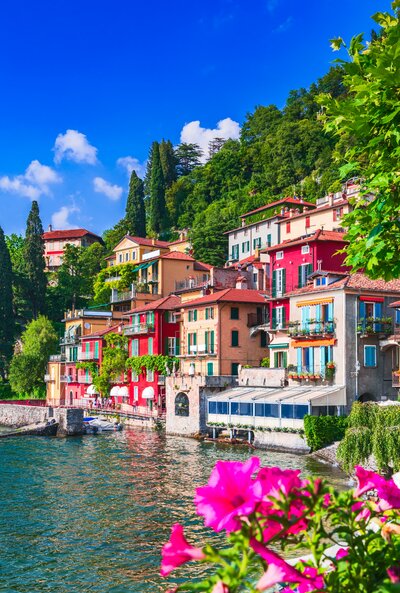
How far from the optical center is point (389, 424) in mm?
31656

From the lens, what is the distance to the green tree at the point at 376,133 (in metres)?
7.38

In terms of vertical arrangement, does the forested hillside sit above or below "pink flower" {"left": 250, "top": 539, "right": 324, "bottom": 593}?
above

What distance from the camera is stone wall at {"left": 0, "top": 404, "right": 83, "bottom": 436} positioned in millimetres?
52938

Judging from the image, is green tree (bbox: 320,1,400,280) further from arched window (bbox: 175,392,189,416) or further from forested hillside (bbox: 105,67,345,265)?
forested hillside (bbox: 105,67,345,265)

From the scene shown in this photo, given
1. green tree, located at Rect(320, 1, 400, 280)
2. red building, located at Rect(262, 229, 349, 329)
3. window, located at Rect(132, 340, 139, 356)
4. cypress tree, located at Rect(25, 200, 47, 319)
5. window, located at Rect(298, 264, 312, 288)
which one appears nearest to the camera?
green tree, located at Rect(320, 1, 400, 280)

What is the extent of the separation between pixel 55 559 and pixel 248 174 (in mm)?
96799

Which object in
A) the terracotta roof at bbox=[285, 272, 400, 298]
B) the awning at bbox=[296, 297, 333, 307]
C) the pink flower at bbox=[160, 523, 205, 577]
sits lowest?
the pink flower at bbox=[160, 523, 205, 577]

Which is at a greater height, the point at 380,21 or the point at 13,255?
the point at 13,255

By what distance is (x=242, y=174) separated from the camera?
112 meters

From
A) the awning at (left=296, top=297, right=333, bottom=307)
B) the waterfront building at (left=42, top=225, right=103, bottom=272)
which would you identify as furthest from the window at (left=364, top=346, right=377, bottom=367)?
the waterfront building at (left=42, top=225, right=103, bottom=272)

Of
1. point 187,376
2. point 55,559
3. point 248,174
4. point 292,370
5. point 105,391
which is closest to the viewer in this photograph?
point 55,559

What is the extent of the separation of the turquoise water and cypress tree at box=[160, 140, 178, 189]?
311ft

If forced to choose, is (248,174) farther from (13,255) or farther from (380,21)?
(380,21)

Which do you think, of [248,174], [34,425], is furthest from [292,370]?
[248,174]
